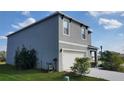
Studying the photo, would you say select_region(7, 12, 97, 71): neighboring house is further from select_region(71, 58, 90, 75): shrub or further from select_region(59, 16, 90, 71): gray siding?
select_region(71, 58, 90, 75): shrub

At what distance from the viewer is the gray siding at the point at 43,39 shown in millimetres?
12320

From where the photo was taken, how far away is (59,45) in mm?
11992

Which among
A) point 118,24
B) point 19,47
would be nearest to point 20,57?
point 19,47

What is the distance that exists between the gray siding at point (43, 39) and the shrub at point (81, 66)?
1.82 meters

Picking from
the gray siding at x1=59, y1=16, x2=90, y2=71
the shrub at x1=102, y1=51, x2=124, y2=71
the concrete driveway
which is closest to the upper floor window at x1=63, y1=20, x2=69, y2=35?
the gray siding at x1=59, y1=16, x2=90, y2=71

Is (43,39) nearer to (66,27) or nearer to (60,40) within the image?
(60,40)

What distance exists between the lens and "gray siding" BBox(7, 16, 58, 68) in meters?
12.3

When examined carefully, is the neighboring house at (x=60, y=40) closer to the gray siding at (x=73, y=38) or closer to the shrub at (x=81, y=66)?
the gray siding at (x=73, y=38)

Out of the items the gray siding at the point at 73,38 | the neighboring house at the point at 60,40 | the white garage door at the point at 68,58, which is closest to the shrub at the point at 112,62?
the neighboring house at the point at 60,40

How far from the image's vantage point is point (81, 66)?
34.6 ft

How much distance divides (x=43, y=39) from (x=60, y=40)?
183 cm

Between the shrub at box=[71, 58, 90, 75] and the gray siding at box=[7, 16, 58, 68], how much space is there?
71.6 inches
